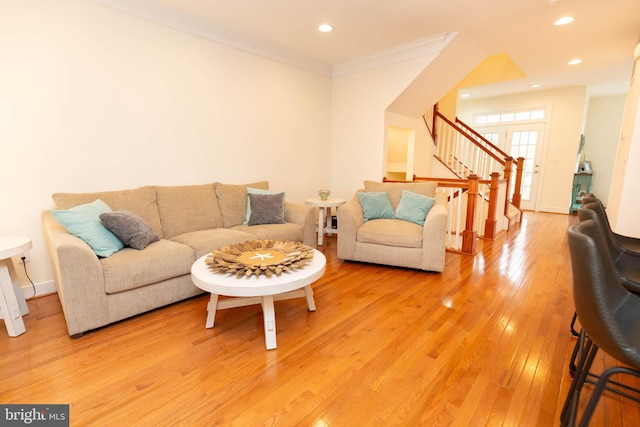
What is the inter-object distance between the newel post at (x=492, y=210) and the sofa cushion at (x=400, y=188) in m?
1.14

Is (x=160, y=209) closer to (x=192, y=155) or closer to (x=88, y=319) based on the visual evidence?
(x=192, y=155)

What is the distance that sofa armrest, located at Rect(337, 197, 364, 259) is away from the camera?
3334 mm

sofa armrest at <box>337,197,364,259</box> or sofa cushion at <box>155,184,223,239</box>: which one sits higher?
sofa cushion at <box>155,184,223,239</box>

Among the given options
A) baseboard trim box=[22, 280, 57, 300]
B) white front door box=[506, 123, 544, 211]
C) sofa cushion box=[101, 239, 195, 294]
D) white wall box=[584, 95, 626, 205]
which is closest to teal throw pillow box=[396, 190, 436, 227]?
sofa cushion box=[101, 239, 195, 294]

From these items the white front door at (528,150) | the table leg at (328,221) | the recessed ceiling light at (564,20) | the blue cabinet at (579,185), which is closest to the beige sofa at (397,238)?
the table leg at (328,221)

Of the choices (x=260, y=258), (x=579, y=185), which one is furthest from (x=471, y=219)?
(x=579, y=185)

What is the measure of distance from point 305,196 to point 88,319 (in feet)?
10.5

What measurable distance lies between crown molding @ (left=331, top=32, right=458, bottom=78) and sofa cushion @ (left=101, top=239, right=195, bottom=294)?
352cm

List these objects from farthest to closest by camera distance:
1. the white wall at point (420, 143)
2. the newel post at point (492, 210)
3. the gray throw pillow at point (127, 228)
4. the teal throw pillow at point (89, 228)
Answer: the white wall at point (420, 143)
the newel post at point (492, 210)
the gray throw pillow at point (127, 228)
the teal throw pillow at point (89, 228)

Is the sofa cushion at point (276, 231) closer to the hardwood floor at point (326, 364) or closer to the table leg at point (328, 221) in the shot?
the hardwood floor at point (326, 364)

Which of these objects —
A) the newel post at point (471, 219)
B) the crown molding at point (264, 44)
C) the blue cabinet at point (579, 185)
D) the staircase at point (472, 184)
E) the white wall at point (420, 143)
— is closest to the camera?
the crown molding at point (264, 44)

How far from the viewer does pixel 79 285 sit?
1.91 m

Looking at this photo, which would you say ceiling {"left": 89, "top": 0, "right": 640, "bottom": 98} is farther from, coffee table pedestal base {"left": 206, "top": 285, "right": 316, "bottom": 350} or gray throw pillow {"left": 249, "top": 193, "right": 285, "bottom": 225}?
coffee table pedestal base {"left": 206, "top": 285, "right": 316, "bottom": 350}

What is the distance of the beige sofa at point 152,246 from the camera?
6.33ft
